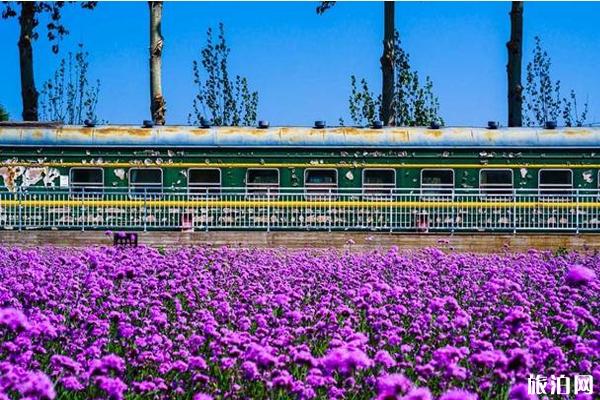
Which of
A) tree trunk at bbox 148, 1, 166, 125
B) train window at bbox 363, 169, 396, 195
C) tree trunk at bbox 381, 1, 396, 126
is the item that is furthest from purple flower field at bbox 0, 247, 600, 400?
tree trunk at bbox 148, 1, 166, 125

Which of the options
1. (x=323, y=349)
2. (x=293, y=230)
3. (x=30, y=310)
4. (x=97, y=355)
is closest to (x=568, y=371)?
(x=323, y=349)

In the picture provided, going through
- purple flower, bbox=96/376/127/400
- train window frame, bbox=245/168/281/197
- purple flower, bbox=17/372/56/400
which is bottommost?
purple flower, bbox=96/376/127/400

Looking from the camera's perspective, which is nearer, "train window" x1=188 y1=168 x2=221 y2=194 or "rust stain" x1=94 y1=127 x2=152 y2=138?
"train window" x1=188 y1=168 x2=221 y2=194

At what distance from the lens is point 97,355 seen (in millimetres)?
5168

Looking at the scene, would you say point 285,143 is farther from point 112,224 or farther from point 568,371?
point 568,371

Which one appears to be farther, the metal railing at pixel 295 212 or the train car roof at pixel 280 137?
the train car roof at pixel 280 137

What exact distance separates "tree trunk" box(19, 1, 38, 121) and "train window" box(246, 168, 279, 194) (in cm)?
935

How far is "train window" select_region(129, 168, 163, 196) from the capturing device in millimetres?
23266

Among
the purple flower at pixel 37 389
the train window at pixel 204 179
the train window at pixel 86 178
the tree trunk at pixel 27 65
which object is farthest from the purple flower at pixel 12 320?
the tree trunk at pixel 27 65

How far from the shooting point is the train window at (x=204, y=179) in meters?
23.2

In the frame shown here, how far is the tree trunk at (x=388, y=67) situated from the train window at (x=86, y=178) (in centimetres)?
931

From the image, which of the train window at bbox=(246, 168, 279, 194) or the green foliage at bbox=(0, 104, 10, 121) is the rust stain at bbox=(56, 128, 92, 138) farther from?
the green foliage at bbox=(0, 104, 10, 121)

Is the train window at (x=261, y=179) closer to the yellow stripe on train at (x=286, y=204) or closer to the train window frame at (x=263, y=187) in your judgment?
the train window frame at (x=263, y=187)

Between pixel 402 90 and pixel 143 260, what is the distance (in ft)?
111
